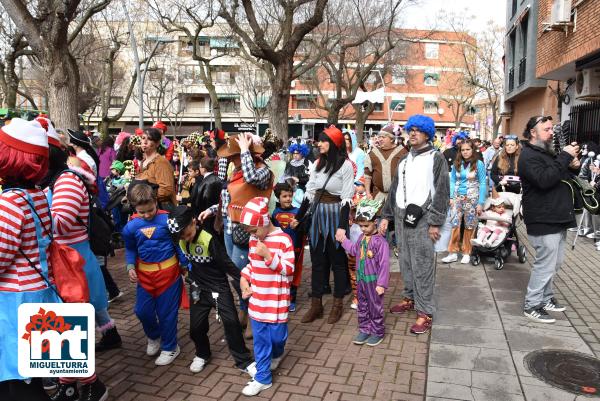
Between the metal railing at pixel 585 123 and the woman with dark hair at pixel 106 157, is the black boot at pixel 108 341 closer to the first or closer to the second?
the woman with dark hair at pixel 106 157

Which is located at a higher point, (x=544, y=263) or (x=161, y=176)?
(x=161, y=176)

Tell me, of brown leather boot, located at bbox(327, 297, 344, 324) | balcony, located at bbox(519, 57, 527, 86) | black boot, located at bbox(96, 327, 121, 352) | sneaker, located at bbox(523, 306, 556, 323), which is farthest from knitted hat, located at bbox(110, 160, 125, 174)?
balcony, located at bbox(519, 57, 527, 86)

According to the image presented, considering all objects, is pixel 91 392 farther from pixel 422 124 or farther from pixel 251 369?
pixel 422 124

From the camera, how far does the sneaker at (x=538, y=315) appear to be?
4797mm

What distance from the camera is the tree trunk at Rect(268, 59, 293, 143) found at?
51.5ft

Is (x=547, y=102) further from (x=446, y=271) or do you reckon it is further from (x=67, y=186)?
(x=67, y=186)

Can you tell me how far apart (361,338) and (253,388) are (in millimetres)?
1303

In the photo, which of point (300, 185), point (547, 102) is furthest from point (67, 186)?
point (547, 102)

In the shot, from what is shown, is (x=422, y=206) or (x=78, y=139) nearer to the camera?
(x=422, y=206)

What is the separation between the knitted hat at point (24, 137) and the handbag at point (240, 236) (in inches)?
85.3

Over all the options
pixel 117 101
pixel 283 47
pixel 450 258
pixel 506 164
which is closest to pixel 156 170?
pixel 450 258

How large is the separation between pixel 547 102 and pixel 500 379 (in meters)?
16.6

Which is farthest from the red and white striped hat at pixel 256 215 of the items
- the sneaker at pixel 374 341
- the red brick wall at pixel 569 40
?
the red brick wall at pixel 569 40

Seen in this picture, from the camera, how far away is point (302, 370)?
13.0 ft
